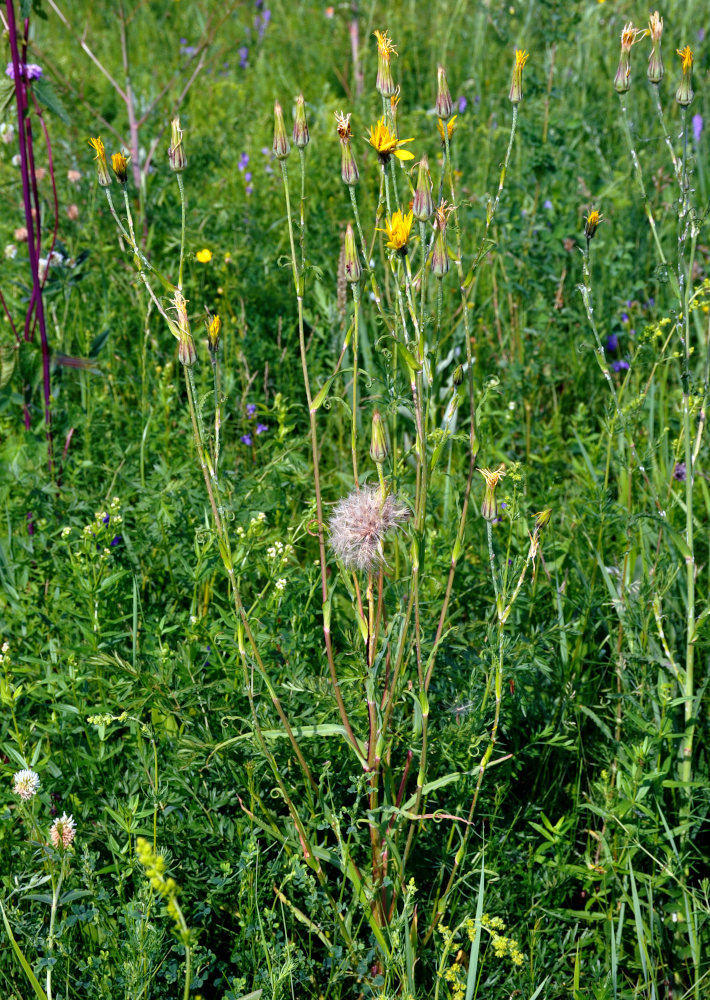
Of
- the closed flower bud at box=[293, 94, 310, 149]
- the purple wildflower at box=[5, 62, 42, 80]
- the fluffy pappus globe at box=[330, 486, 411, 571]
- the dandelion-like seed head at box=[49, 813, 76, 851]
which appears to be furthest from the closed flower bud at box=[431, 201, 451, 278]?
the purple wildflower at box=[5, 62, 42, 80]

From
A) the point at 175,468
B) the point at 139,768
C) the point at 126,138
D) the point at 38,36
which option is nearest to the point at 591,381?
the point at 175,468

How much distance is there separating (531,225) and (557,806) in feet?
6.46

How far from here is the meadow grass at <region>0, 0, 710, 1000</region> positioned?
1368 millimetres

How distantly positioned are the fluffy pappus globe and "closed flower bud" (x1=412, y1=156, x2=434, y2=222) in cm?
40

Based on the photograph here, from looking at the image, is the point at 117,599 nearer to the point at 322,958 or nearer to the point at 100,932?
the point at 100,932

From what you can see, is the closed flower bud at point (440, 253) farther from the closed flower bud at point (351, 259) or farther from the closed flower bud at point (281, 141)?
the closed flower bud at point (281, 141)

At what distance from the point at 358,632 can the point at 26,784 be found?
587 mm

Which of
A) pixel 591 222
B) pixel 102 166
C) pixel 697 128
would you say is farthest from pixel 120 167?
pixel 697 128

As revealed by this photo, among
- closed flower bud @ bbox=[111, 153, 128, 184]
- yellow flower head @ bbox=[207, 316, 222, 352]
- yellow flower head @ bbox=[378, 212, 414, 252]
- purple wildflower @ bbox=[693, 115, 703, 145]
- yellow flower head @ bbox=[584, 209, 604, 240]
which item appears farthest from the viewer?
purple wildflower @ bbox=[693, 115, 703, 145]

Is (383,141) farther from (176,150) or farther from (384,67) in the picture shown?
(176,150)

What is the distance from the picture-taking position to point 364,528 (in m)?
1.34

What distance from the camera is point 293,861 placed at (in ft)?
4.70

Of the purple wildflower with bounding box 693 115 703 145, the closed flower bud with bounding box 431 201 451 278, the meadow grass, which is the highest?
the closed flower bud with bounding box 431 201 451 278

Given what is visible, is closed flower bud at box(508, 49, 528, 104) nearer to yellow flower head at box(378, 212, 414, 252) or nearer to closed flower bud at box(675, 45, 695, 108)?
closed flower bud at box(675, 45, 695, 108)
